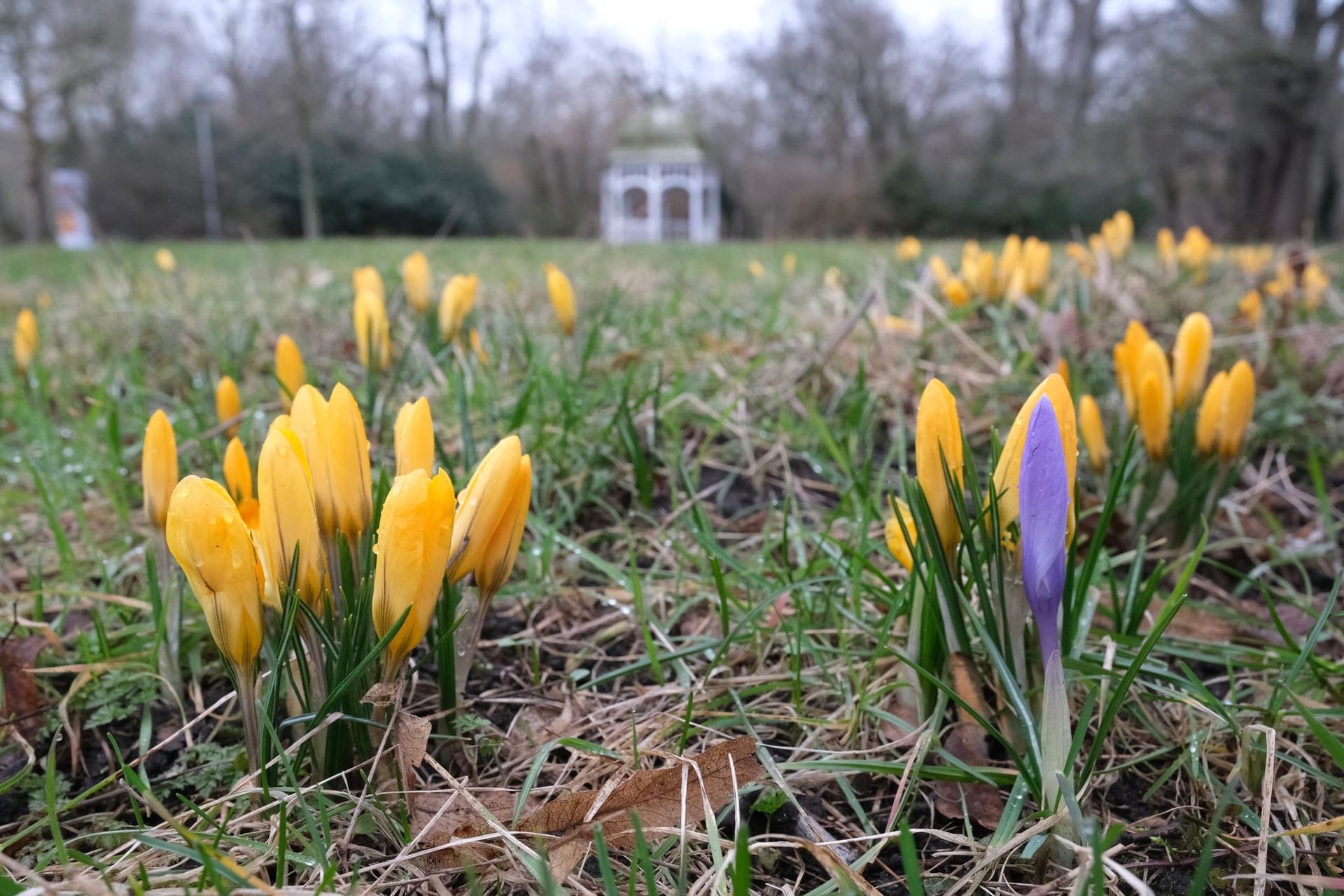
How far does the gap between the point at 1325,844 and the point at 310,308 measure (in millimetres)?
3386

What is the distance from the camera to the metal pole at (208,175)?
1692cm

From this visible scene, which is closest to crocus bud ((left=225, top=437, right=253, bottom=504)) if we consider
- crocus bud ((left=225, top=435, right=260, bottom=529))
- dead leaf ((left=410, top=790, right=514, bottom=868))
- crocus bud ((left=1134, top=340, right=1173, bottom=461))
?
crocus bud ((left=225, top=435, right=260, bottom=529))

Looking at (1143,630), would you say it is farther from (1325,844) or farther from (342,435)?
(342,435)

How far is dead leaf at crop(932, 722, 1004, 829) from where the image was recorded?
3.18 feet

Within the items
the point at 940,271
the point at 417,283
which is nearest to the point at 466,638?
the point at 417,283

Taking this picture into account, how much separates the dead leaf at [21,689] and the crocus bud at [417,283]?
1334mm

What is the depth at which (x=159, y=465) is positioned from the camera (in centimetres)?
116

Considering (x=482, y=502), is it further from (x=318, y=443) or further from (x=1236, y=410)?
(x=1236, y=410)

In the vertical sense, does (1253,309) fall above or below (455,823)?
above

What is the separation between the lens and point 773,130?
2680 centimetres

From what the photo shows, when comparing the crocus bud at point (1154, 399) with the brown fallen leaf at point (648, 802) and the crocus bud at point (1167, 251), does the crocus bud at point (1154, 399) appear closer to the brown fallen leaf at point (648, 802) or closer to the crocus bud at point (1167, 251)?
the brown fallen leaf at point (648, 802)

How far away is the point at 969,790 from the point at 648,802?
0.37 metres

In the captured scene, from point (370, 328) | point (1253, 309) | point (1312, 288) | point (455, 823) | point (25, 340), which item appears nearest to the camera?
Answer: point (455, 823)

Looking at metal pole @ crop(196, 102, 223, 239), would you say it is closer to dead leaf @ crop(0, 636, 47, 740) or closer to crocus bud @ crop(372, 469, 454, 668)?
dead leaf @ crop(0, 636, 47, 740)
